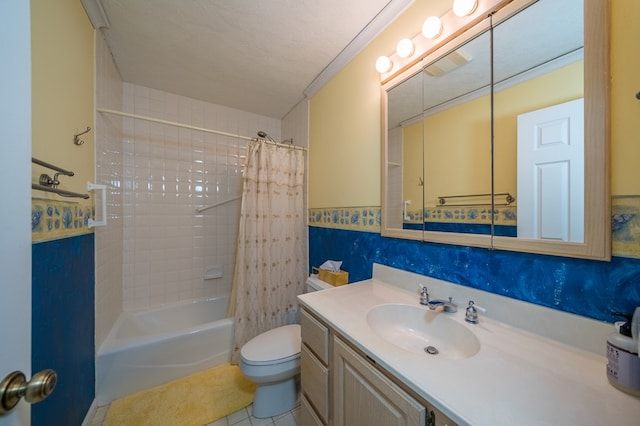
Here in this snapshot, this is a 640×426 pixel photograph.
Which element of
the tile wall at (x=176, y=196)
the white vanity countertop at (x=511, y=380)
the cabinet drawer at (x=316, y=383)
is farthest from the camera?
the tile wall at (x=176, y=196)

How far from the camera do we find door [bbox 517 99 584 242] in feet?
2.26

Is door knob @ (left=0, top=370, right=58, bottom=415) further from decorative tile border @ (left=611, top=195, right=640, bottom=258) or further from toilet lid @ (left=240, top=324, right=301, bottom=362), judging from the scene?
decorative tile border @ (left=611, top=195, right=640, bottom=258)

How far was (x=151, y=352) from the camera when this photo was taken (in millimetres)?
1523

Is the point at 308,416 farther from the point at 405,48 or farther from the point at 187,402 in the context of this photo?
the point at 405,48

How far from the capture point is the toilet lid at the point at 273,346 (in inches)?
50.9

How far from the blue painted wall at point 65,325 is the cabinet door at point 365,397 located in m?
1.06

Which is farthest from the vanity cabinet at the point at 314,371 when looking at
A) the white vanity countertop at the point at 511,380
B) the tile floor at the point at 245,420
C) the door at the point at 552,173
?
the door at the point at 552,173

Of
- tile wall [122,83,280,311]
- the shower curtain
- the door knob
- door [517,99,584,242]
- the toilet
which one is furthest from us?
tile wall [122,83,280,311]

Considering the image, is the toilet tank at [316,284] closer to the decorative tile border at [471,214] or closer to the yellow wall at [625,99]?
the decorative tile border at [471,214]

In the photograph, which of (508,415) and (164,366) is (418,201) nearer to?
(508,415)

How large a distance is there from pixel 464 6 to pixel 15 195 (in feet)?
5.02

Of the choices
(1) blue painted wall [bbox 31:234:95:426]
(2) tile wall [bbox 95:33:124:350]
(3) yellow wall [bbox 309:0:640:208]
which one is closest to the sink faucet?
(3) yellow wall [bbox 309:0:640:208]

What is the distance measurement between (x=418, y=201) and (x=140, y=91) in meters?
2.60

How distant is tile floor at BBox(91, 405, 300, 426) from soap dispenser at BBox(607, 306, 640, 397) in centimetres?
143
